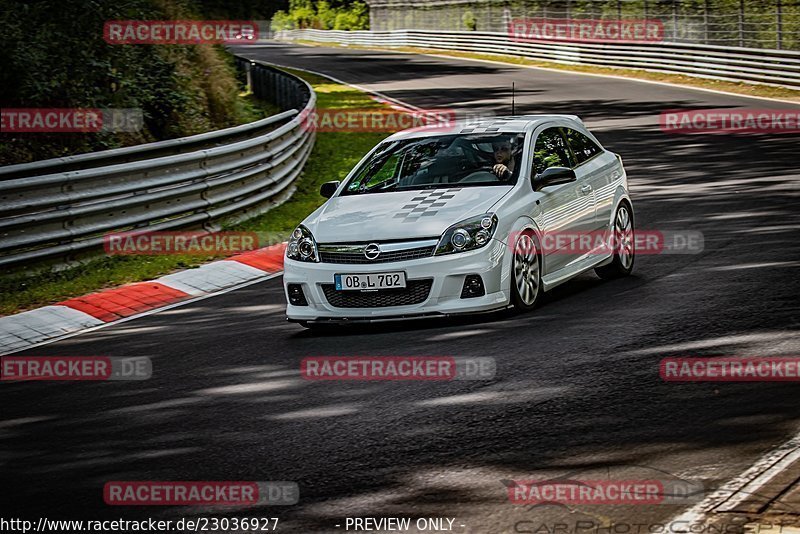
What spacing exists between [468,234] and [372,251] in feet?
2.44

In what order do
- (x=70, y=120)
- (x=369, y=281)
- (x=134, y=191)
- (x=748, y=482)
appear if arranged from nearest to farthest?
(x=748, y=482)
(x=369, y=281)
(x=134, y=191)
(x=70, y=120)

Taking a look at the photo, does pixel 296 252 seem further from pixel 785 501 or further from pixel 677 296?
pixel 785 501

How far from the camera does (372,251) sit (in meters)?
9.12

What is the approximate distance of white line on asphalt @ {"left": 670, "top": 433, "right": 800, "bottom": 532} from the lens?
5.08 meters

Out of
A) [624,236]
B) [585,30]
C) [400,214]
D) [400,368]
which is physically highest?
[585,30]

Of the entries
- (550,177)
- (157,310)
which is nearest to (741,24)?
(550,177)

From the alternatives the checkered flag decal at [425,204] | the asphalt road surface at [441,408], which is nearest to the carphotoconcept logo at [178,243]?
the asphalt road surface at [441,408]

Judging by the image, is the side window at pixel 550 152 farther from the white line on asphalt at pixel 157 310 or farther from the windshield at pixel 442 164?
the white line on asphalt at pixel 157 310

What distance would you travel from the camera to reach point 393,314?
29.8ft

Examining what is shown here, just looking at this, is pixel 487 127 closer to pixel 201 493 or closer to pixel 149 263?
pixel 149 263

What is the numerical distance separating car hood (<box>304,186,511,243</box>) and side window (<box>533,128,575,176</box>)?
2.36 feet

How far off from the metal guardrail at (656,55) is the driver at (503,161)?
21946mm

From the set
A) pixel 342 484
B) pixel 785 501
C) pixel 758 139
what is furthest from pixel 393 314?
pixel 758 139

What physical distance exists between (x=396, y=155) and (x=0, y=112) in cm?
828
